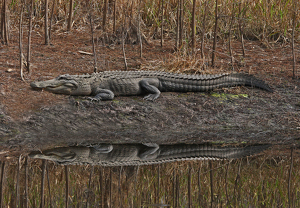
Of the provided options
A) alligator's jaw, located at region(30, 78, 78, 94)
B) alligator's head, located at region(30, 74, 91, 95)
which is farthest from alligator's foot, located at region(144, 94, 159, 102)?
alligator's jaw, located at region(30, 78, 78, 94)

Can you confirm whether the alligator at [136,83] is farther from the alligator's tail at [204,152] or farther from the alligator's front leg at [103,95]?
the alligator's tail at [204,152]

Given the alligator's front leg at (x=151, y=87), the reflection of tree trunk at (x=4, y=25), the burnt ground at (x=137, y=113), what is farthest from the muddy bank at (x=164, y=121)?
the reflection of tree trunk at (x=4, y=25)

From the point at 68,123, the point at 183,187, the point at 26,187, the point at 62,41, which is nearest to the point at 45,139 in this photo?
the point at 68,123

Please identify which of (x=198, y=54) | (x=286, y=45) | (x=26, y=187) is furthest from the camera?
(x=286, y=45)

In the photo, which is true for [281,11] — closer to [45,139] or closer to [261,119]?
[261,119]

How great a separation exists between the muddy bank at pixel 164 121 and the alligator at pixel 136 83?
16 cm

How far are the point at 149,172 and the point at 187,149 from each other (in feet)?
3.33

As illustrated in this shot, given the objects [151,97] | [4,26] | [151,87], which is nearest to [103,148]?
[151,97]

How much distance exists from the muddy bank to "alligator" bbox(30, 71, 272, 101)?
16 centimetres

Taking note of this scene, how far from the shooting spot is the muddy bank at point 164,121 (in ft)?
22.0

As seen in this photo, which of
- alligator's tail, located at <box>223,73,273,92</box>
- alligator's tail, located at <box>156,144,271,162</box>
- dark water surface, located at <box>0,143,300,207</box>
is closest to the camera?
dark water surface, located at <box>0,143,300,207</box>

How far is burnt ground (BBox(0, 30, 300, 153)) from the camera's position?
6750 mm

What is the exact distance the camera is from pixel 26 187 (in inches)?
191

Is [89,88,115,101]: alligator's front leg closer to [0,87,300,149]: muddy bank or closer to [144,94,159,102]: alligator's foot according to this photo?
[0,87,300,149]: muddy bank
